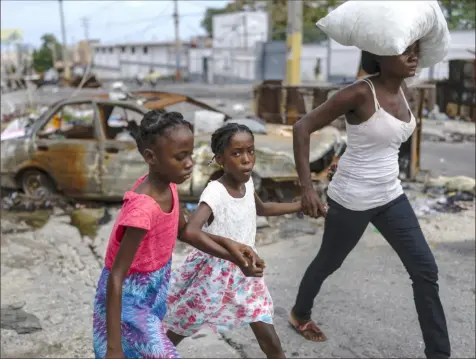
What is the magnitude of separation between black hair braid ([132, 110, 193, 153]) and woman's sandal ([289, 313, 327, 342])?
5.96 feet

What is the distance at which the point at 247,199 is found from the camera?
97.0 inches

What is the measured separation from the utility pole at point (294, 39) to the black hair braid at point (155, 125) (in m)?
10.9

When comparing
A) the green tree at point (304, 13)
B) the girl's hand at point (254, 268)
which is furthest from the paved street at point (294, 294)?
the green tree at point (304, 13)

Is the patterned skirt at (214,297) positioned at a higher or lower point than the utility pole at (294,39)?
lower

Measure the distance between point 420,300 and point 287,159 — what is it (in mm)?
3134

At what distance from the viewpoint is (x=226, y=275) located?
95.2 inches

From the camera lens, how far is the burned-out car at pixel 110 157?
588cm

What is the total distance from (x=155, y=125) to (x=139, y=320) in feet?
2.37

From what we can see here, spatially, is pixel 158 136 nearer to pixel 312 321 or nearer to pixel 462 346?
pixel 312 321

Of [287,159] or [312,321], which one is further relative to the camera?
Answer: [287,159]

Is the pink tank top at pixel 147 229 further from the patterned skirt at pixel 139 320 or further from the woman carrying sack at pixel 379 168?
the woman carrying sack at pixel 379 168

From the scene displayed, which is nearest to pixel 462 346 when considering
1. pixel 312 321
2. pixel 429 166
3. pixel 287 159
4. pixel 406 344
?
pixel 406 344

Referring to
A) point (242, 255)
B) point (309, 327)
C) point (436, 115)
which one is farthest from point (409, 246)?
point (436, 115)

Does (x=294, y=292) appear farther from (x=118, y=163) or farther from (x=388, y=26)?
(x=118, y=163)
